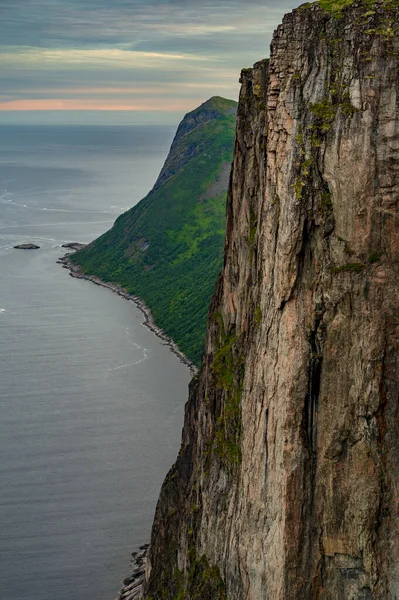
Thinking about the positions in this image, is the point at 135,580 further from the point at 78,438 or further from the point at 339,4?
the point at 339,4

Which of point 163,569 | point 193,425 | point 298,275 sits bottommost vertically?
point 163,569

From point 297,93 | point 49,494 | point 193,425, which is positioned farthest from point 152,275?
point 297,93

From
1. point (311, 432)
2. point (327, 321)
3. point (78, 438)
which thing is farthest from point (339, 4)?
point (78, 438)

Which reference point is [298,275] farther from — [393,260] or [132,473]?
[132,473]

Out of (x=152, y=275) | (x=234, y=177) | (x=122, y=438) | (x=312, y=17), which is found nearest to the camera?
(x=312, y=17)

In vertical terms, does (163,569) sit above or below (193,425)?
below

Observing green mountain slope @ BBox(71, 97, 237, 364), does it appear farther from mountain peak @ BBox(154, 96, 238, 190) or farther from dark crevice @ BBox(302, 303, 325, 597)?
dark crevice @ BBox(302, 303, 325, 597)

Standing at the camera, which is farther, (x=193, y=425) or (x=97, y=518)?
(x=97, y=518)

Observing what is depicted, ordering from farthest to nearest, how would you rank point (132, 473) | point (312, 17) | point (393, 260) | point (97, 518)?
1. point (132, 473)
2. point (97, 518)
3. point (312, 17)
4. point (393, 260)
